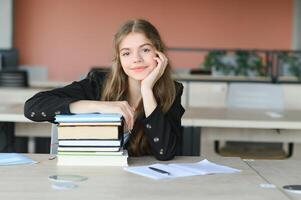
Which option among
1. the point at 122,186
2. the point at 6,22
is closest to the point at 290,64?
the point at 6,22

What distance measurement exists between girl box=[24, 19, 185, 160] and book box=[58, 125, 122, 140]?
0.11 metres

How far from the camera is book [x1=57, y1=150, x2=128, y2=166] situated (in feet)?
6.30

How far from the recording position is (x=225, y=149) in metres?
4.14

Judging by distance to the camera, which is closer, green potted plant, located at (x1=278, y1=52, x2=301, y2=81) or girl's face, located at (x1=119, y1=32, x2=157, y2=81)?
girl's face, located at (x1=119, y1=32, x2=157, y2=81)

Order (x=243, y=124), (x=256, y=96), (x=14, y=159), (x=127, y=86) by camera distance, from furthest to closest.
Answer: (x=256, y=96) → (x=243, y=124) → (x=127, y=86) → (x=14, y=159)

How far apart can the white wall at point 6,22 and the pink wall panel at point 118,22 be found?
27 cm

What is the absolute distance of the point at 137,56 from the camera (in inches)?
85.7

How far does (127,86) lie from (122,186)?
2.43 feet

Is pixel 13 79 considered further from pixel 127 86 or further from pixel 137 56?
pixel 137 56

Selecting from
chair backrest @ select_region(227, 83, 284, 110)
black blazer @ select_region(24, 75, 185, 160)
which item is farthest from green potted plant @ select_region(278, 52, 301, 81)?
black blazer @ select_region(24, 75, 185, 160)

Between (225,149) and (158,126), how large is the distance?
2.09 metres

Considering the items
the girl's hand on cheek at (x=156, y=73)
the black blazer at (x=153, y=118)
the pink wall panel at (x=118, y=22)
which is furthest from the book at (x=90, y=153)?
the pink wall panel at (x=118, y=22)

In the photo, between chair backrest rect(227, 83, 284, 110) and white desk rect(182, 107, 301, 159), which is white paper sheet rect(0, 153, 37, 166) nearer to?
white desk rect(182, 107, 301, 159)

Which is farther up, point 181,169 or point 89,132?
point 89,132
